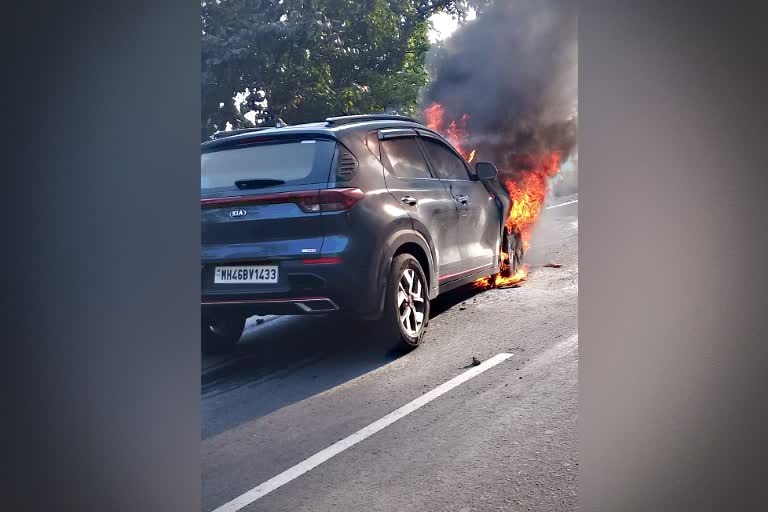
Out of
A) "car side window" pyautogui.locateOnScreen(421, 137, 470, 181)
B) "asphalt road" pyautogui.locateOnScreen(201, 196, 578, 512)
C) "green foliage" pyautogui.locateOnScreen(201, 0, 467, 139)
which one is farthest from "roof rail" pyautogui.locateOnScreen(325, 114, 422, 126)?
"green foliage" pyautogui.locateOnScreen(201, 0, 467, 139)

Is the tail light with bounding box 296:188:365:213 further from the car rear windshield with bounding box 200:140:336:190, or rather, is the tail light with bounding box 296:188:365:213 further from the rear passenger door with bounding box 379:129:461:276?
the rear passenger door with bounding box 379:129:461:276

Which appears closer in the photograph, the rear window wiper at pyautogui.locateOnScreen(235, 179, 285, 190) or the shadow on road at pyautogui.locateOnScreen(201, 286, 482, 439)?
the shadow on road at pyautogui.locateOnScreen(201, 286, 482, 439)

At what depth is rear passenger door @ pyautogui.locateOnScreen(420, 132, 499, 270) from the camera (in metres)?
5.79

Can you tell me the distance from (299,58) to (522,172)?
11.6ft

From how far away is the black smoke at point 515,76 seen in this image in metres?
10.8

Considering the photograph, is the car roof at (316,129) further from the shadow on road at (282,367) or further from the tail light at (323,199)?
the shadow on road at (282,367)

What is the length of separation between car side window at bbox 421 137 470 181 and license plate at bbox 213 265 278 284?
5.47 ft

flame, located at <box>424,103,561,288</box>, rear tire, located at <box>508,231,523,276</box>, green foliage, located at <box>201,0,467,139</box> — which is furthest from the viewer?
green foliage, located at <box>201,0,467,139</box>
